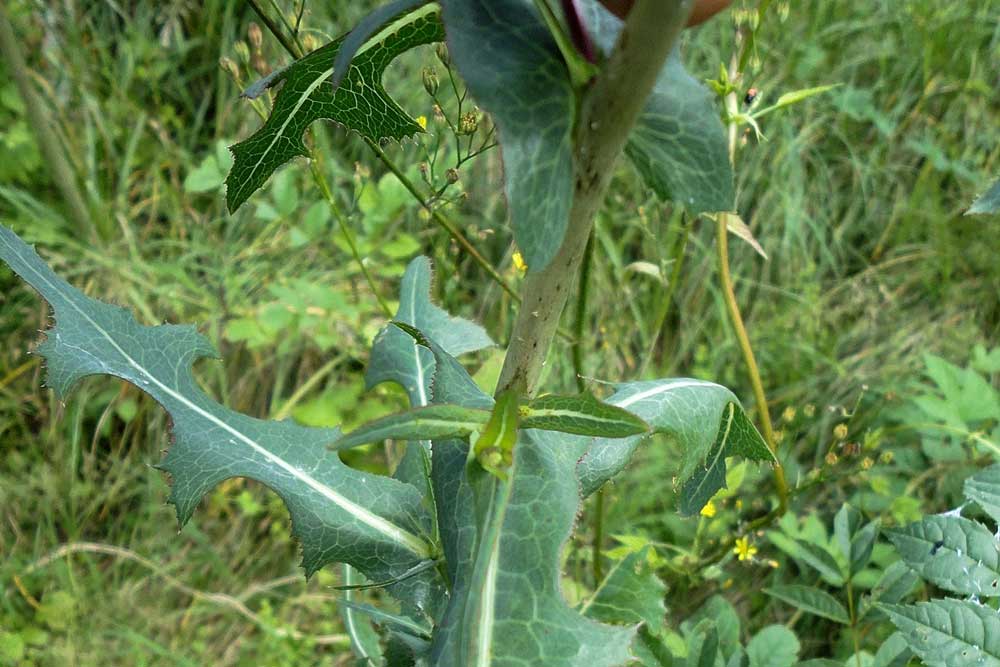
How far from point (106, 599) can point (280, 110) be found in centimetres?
191

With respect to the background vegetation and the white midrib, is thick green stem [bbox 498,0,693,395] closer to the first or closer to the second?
the white midrib

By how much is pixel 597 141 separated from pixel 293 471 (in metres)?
0.55

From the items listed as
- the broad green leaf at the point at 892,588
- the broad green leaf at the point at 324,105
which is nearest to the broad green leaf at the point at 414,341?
the broad green leaf at the point at 324,105

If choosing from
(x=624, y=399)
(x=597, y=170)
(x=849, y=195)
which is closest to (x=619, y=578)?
(x=624, y=399)

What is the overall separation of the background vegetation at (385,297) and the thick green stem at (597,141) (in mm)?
1037

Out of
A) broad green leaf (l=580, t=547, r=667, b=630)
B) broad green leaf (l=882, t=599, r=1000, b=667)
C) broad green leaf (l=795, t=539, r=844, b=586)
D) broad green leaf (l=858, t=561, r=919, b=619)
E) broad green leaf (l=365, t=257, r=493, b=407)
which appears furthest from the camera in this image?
broad green leaf (l=795, t=539, r=844, b=586)

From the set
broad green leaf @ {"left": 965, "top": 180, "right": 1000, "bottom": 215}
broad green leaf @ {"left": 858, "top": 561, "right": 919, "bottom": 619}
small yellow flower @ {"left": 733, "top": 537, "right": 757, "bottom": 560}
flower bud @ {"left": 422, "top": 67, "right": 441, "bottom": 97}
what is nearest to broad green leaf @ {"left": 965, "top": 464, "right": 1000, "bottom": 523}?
broad green leaf @ {"left": 858, "top": 561, "right": 919, "bottom": 619}

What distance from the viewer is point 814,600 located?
4.81ft

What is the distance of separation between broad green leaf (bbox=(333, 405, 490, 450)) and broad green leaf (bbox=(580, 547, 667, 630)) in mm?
696

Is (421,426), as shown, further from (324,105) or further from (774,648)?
(774,648)

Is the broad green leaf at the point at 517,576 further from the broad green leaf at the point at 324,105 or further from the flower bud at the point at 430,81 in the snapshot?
the flower bud at the point at 430,81

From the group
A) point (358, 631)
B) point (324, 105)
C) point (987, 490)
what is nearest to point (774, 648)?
point (987, 490)

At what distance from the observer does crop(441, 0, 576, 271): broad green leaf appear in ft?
1.69

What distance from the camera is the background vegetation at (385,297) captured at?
7.01 ft
